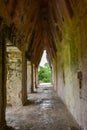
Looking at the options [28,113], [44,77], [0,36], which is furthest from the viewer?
[44,77]

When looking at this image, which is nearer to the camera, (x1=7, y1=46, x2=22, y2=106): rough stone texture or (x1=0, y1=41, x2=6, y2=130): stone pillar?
(x1=0, y1=41, x2=6, y2=130): stone pillar

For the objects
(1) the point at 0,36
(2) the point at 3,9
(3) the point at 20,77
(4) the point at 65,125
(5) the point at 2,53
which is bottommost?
(4) the point at 65,125

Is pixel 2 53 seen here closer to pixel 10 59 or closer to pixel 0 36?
pixel 0 36

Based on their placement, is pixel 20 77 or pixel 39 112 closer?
pixel 39 112

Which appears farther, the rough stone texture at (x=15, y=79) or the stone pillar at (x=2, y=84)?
the rough stone texture at (x=15, y=79)

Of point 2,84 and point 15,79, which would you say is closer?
point 2,84

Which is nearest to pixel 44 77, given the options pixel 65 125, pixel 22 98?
pixel 22 98

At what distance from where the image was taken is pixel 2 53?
6.29 metres

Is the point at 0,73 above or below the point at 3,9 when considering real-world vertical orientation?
below

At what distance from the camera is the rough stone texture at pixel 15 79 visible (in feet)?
34.8

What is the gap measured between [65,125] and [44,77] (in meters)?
36.5

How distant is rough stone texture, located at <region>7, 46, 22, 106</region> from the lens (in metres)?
10.6

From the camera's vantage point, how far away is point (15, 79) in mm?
10695

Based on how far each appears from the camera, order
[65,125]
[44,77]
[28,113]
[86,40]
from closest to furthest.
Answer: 1. [86,40]
2. [65,125]
3. [28,113]
4. [44,77]
